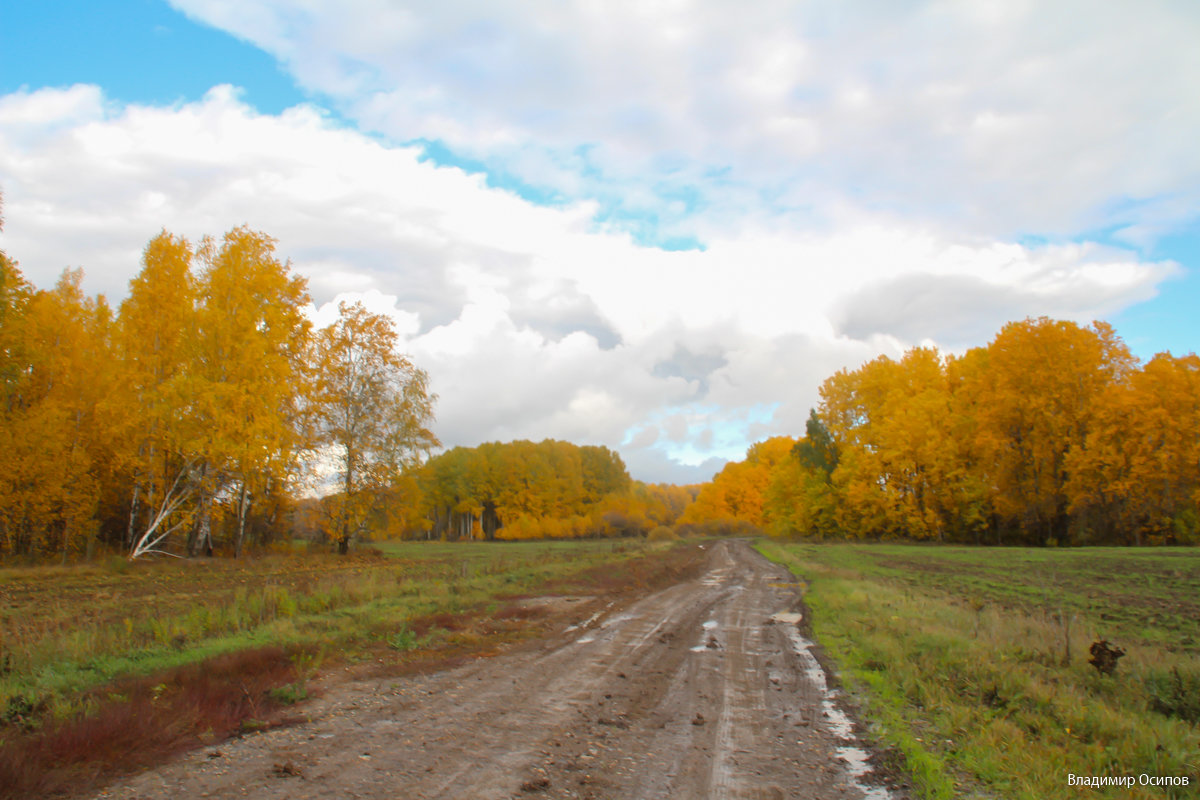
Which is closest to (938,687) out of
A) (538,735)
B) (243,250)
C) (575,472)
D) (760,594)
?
(538,735)

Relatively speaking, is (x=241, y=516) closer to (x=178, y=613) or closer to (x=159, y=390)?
(x=159, y=390)

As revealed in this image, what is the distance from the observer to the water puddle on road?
225 inches

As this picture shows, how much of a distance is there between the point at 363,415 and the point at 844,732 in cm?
3089

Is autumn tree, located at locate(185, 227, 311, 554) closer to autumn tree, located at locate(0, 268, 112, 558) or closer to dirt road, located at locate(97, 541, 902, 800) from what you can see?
autumn tree, located at locate(0, 268, 112, 558)

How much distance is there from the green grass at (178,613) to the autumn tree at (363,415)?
7.63 m

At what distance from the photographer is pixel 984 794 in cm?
564

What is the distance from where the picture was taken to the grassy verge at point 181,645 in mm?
6023

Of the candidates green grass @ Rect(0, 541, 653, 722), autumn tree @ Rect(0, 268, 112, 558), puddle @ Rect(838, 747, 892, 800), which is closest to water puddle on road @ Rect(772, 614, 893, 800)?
puddle @ Rect(838, 747, 892, 800)

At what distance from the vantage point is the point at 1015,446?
43.9m

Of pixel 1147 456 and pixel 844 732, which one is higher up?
pixel 1147 456

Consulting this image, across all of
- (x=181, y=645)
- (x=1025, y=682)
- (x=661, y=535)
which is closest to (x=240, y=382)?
(x=181, y=645)

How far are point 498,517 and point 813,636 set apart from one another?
8758 centimetres

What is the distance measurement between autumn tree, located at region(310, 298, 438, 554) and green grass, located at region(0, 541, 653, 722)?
25.0 feet

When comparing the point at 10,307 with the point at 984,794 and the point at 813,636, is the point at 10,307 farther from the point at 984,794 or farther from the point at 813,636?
the point at 984,794
